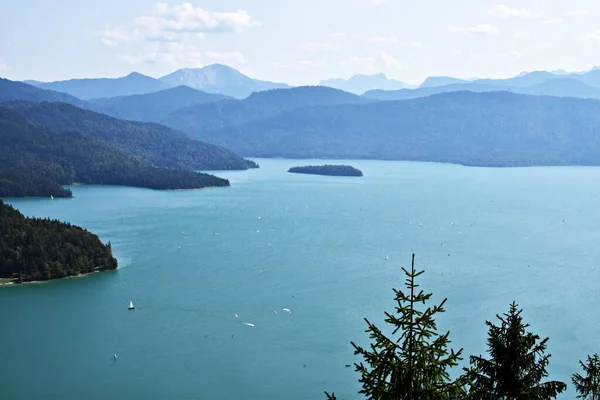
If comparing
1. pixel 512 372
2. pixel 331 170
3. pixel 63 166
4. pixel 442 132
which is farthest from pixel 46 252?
pixel 442 132

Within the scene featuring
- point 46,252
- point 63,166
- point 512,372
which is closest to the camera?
point 512,372

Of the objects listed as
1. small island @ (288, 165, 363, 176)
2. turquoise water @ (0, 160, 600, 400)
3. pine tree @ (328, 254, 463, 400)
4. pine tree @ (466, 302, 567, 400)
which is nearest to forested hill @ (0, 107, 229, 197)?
turquoise water @ (0, 160, 600, 400)

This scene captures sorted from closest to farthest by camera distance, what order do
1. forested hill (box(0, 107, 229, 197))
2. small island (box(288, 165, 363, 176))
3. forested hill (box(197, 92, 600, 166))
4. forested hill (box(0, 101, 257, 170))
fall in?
forested hill (box(0, 107, 229, 197)) → small island (box(288, 165, 363, 176)) → forested hill (box(0, 101, 257, 170)) → forested hill (box(197, 92, 600, 166))

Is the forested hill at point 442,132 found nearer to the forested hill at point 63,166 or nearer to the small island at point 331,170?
the small island at point 331,170

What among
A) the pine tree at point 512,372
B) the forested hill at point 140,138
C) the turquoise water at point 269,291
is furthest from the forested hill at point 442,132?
the pine tree at point 512,372

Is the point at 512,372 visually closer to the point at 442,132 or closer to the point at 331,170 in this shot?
the point at 331,170

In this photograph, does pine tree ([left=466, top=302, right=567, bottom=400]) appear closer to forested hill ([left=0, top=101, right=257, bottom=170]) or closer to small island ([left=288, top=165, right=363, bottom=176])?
small island ([left=288, top=165, right=363, bottom=176])
